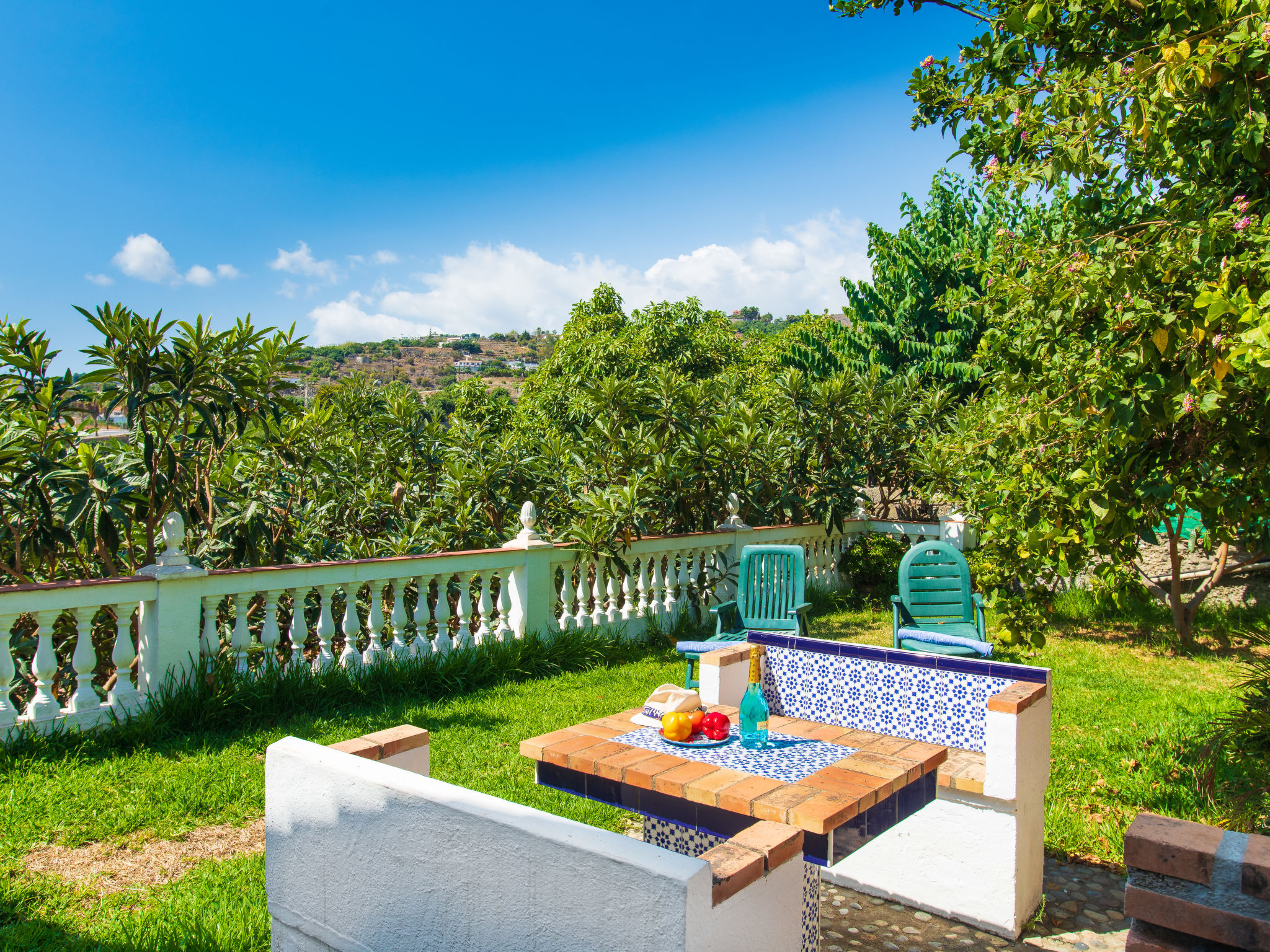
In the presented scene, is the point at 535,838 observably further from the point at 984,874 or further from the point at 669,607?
the point at 669,607

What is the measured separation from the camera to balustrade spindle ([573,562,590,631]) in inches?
296

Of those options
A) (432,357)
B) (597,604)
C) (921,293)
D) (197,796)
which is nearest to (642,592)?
(597,604)

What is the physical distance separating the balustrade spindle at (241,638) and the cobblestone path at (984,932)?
12.7 ft

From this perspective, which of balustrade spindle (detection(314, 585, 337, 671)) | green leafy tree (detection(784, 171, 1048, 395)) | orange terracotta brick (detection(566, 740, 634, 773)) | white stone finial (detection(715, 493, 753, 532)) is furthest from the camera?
green leafy tree (detection(784, 171, 1048, 395))

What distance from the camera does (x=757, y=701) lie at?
3.08 m

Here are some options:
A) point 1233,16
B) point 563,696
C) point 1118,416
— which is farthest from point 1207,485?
point 563,696

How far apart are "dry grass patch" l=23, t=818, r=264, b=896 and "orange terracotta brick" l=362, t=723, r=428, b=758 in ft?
4.42

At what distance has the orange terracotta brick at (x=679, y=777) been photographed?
262cm

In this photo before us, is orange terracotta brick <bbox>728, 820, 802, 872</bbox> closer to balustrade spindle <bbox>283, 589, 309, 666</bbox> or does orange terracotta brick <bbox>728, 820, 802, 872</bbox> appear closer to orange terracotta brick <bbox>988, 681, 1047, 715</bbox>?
orange terracotta brick <bbox>988, 681, 1047, 715</bbox>

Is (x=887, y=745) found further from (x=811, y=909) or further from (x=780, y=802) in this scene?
(x=780, y=802)

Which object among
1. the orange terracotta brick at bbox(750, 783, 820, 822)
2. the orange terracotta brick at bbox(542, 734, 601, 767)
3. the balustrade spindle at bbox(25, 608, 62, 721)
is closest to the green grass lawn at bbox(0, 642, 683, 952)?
the balustrade spindle at bbox(25, 608, 62, 721)

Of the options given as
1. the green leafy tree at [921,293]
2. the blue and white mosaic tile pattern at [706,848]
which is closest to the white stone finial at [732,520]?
the blue and white mosaic tile pattern at [706,848]

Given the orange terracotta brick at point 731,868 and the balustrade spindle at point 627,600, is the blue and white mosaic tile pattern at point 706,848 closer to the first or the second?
the orange terracotta brick at point 731,868

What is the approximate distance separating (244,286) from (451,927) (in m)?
21.9
